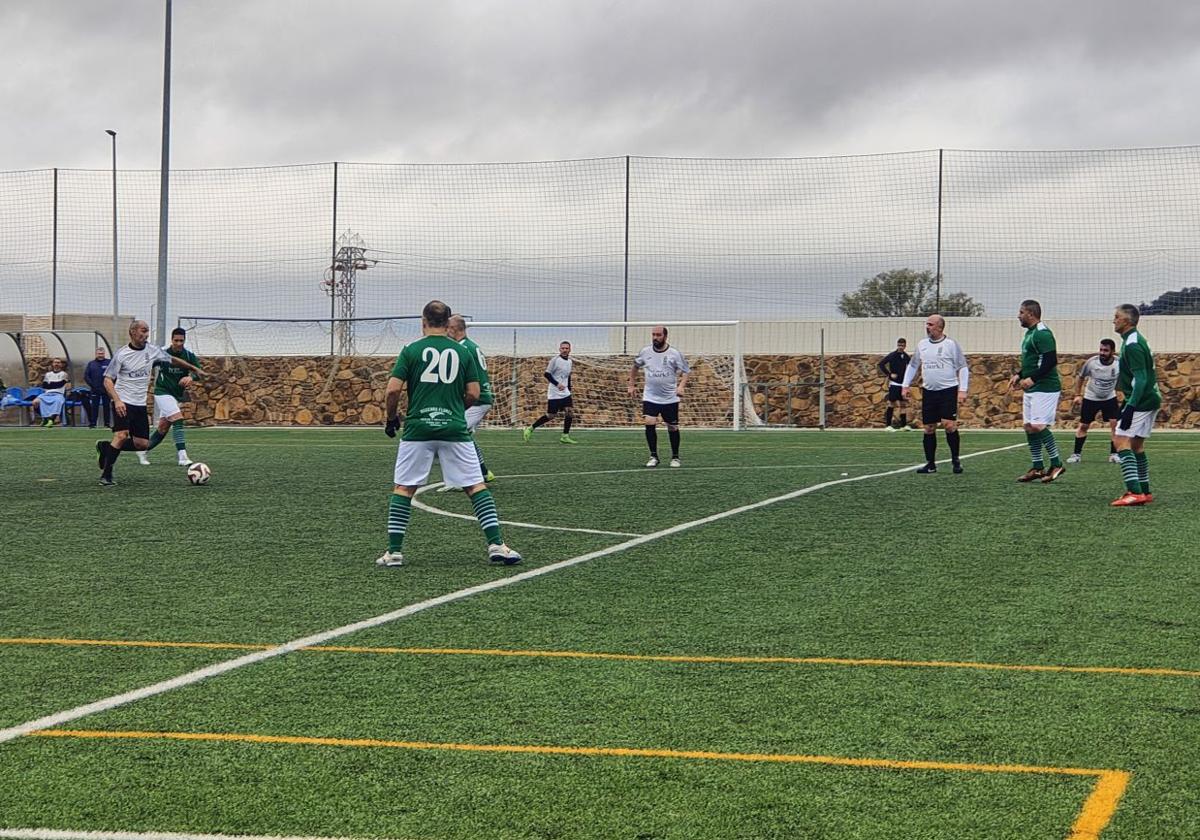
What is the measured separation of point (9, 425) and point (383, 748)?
36.1 metres

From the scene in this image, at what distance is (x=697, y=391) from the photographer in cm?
3591

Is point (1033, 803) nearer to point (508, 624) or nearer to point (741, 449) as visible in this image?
point (508, 624)

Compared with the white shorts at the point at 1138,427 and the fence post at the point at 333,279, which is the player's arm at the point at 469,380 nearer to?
the white shorts at the point at 1138,427

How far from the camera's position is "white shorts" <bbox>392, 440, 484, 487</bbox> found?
9.66 metres

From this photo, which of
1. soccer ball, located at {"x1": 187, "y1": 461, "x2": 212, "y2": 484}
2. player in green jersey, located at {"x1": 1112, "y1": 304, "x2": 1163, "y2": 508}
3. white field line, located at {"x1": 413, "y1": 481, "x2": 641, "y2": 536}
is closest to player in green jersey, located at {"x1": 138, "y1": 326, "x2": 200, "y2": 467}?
soccer ball, located at {"x1": 187, "y1": 461, "x2": 212, "y2": 484}

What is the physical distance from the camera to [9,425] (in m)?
37.8

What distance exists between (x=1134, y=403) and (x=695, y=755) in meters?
9.78

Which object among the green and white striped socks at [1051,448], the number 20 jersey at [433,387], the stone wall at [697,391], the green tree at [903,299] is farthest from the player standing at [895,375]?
the number 20 jersey at [433,387]

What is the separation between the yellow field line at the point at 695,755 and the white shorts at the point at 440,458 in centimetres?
458

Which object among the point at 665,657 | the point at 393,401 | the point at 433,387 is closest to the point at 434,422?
the point at 433,387

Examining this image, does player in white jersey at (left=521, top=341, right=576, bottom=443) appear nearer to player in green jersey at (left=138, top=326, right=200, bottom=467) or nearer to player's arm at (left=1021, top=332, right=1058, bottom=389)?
player in green jersey at (left=138, top=326, right=200, bottom=467)

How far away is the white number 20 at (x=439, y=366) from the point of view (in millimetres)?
9531

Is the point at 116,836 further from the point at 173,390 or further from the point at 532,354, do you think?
the point at 532,354

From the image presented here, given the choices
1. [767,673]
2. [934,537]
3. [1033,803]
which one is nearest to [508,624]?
[767,673]
